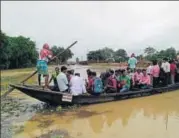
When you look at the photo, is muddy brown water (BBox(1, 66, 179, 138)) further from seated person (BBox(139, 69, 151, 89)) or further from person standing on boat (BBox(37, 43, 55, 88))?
seated person (BBox(139, 69, 151, 89))

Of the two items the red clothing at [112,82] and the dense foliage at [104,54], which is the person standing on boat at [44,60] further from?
the dense foliage at [104,54]

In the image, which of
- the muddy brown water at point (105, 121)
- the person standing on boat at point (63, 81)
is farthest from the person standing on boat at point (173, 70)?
the person standing on boat at point (63, 81)

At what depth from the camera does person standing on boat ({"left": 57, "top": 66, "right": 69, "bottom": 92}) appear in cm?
991

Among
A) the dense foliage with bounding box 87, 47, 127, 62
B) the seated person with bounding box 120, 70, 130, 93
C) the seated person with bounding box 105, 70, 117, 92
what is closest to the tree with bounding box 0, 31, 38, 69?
the dense foliage with bounding box 87, 47, 127, 62

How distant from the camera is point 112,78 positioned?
11.2m

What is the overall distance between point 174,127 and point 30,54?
1782 inches

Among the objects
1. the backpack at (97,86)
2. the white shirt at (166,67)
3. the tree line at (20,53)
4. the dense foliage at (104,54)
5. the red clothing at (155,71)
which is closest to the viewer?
the backpack at (97,86)

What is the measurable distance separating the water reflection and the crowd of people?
75 cm

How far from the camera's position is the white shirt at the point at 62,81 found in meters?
9.91

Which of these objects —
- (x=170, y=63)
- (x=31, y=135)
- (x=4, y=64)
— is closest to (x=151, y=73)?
(x=170, y=63)

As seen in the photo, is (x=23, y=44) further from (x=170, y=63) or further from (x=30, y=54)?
(x=170, y=63)

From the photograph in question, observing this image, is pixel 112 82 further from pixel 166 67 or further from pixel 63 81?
pixel 166 67

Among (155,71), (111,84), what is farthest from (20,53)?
(111,84)

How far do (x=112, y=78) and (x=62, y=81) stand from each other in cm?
213
